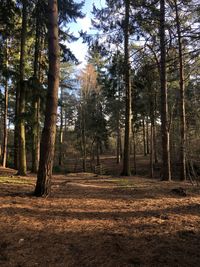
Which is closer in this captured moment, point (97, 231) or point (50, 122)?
point (97, 231)

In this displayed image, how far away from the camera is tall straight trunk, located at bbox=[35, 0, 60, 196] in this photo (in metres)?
7.13

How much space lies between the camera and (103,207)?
637cm

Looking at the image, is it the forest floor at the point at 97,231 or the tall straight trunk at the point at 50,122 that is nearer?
the forest floor at the point at 97,231

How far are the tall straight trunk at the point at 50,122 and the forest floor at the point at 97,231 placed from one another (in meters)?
0.45

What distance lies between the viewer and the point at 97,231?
473 cm

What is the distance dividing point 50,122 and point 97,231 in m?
3.38

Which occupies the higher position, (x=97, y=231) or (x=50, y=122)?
(x=50, y=122)

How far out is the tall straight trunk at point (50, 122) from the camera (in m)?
7.13

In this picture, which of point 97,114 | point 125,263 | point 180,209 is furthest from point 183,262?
point 97,114

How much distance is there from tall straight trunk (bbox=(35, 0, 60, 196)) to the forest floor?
0.45 metres

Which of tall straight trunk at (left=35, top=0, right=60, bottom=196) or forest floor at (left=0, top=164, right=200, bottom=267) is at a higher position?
tall straight trunk at (left=35, top=0, right=60, bottom=196)

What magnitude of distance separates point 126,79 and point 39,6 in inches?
242

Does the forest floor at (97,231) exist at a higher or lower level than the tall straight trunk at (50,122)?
lower

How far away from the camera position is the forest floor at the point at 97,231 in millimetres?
3717
